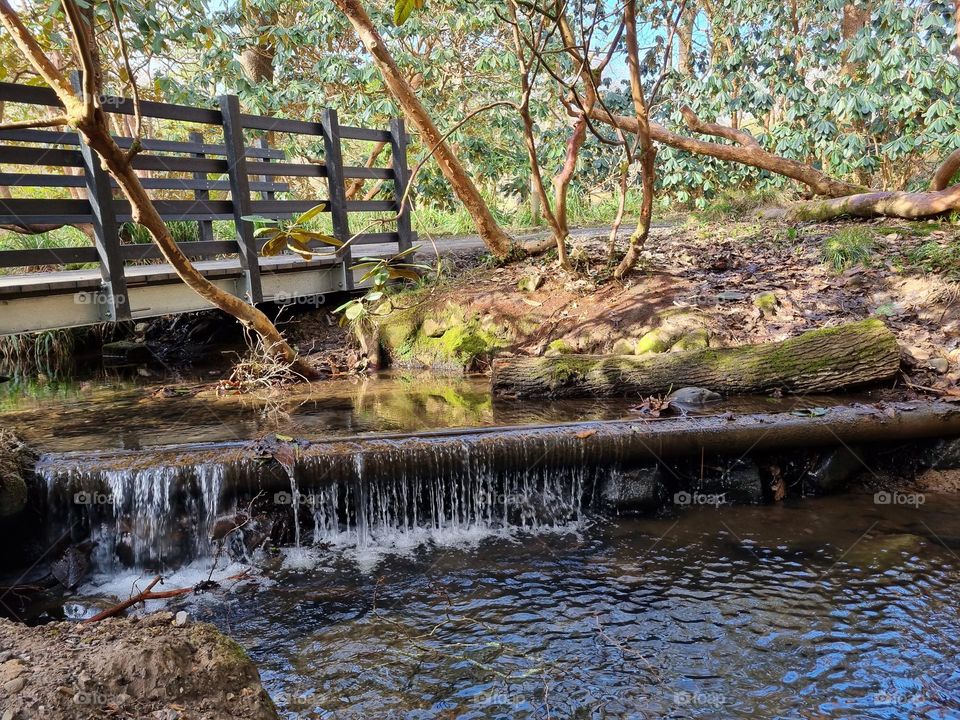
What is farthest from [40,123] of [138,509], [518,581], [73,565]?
[518,581]

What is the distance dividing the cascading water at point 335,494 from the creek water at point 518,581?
1cm

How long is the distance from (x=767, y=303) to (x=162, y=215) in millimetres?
6518

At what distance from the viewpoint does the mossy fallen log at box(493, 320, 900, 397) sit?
5.84 meters

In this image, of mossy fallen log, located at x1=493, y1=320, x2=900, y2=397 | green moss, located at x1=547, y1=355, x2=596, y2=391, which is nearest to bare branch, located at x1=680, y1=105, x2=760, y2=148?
mossy fallen log, located at x1=493, y1=320, x2=900, y2=397

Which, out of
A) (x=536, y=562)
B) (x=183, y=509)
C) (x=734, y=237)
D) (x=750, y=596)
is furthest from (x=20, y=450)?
(x=734, y=237)

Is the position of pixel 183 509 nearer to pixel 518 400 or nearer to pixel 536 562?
pixel 536 562

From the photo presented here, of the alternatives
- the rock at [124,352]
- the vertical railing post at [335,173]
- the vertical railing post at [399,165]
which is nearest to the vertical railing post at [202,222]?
the rock at [124,352]

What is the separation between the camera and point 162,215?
826 centimetres

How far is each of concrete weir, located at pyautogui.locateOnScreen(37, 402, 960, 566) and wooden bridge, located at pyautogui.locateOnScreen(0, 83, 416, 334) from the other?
6.76 feet

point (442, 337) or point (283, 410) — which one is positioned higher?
point (442, 337)

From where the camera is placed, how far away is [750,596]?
3904 millimetres

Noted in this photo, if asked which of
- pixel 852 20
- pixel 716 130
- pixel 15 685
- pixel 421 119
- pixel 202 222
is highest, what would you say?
pixel 852 20

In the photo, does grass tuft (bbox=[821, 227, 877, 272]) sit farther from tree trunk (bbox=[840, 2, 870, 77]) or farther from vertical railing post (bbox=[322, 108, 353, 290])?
tree trunk (bbox=[840, 2, 870, 77])

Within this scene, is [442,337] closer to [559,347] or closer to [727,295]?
[559,347]
